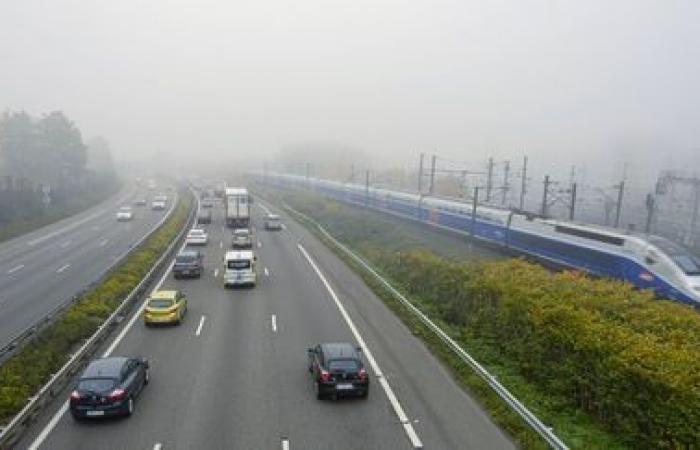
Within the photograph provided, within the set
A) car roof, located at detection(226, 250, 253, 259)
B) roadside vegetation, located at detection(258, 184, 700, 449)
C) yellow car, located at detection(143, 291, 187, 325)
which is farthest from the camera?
car roof, located at detection(226, 250, 253, 259)

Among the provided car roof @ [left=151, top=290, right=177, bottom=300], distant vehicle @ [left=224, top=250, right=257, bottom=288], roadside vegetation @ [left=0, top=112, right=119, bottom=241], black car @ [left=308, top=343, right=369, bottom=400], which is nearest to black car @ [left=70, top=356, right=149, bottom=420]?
black car @ [left=308, top=343, right=369, bottom=400]

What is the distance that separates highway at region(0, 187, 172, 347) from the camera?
34028 millimetres

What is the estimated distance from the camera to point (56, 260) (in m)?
51.2

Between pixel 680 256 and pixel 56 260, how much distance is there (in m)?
45.5

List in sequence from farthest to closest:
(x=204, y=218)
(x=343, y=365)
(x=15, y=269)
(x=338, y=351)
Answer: (x=204, y=218), (x=15, y=269), (x=338, y=351), (x=343, y=365)

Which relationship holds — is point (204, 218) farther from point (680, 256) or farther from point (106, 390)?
point (106, 390)

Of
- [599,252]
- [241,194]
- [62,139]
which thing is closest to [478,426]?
[599,252]

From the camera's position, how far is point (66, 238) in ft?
215

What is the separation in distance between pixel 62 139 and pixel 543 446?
121 meters

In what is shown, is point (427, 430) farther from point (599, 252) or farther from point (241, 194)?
point (241, 194)

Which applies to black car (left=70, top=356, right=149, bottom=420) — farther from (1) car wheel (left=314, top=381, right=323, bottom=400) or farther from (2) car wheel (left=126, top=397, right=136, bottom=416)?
(1) car wheel (left=314, top=381, right=323, bottom=400)

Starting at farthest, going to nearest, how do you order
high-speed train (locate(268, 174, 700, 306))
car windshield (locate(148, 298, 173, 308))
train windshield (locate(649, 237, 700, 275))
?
high-speed train (locate(268, 174, 700, 306)) → train windshield (locate(649, 237, 700, 275)) → car windshield (locate(148, 298, 173, 308))

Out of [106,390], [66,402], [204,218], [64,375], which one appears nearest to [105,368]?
[106,390]

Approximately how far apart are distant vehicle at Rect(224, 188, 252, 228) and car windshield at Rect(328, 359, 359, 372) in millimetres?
50901
